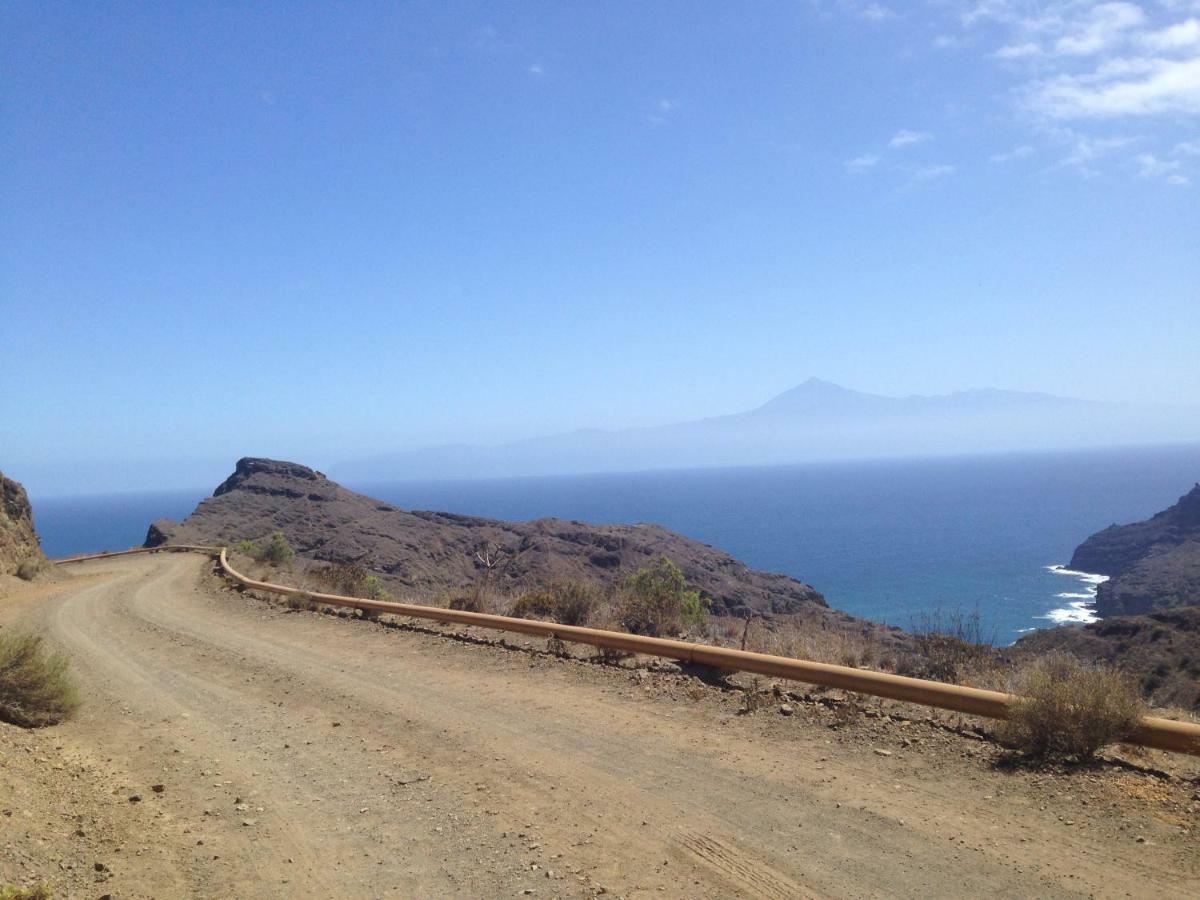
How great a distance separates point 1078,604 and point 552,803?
6849 cm

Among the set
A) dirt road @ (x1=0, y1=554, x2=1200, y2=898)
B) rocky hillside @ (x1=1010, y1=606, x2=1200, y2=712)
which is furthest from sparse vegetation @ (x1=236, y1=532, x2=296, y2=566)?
rocky hillside @ (x1=1010, y1=606, x2=1200, y2=712)

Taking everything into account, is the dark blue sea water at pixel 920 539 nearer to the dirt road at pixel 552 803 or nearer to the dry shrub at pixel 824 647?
the dry shrub at pixel 824 647

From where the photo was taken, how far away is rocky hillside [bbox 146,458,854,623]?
44.5 meters

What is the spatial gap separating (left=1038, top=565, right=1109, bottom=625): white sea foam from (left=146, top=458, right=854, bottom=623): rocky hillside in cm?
1775

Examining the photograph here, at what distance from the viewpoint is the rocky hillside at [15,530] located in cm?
2538

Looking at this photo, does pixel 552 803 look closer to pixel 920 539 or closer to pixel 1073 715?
pixel 1073 715

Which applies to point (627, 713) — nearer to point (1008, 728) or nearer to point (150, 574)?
point (1008, 728)

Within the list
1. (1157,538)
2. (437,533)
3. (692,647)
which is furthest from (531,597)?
(1157,538)

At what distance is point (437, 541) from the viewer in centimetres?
5116

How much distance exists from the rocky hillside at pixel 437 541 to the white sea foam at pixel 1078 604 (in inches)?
699

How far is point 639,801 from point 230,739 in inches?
161

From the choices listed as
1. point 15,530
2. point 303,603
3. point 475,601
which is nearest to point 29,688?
point 475,601

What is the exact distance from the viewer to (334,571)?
20.3 meters

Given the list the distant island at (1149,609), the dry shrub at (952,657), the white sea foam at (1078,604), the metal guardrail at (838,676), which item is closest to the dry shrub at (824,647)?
the dry shrub at (952,657)
